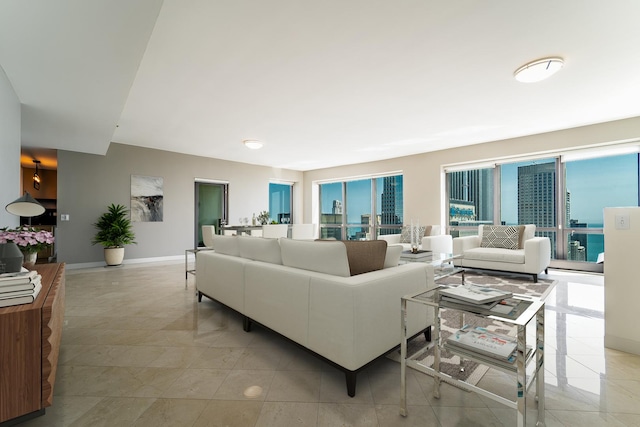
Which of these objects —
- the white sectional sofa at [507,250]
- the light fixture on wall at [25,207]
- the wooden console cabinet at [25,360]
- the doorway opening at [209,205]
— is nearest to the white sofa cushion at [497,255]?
the white sectional sofa at [507,250]

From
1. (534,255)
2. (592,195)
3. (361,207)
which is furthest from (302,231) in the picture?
(592,195)

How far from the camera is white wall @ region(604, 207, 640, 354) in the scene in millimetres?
2107

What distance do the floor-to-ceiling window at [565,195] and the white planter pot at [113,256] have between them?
7578 mm

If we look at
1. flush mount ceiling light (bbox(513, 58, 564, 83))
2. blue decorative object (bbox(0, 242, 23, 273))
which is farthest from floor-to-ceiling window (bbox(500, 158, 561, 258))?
blue decorative object (bbox(0, 242, 23, 273))

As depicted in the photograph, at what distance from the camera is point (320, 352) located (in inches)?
68.6

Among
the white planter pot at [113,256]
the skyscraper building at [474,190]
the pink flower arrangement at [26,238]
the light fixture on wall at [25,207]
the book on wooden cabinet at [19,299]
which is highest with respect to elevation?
the skyscraper building at [474,190]

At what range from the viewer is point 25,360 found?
50.7 inches

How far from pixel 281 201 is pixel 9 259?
8.29m

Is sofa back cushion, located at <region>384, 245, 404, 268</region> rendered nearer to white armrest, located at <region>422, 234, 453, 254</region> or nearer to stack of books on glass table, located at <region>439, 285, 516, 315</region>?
stack of books on glass table, located at <region>439, 285, 516, 315</region>

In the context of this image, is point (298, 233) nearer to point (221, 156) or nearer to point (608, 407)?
point (221, 156)

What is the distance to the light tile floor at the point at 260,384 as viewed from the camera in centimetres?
143

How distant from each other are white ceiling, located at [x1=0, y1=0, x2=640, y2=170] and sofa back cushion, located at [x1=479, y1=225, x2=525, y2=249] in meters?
1.81

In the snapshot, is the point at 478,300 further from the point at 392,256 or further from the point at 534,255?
the point at 534,255

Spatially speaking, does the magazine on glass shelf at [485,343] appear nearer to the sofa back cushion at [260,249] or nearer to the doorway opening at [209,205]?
the sofa back cushion at [260,249]
